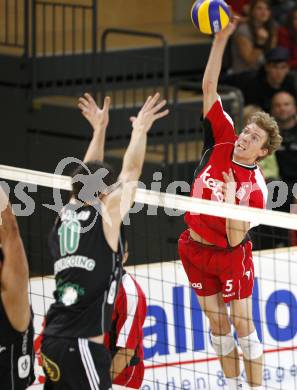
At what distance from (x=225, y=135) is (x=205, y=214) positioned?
741 millimetres

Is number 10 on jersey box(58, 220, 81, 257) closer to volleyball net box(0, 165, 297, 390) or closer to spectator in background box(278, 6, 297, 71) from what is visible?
volleyball net box(0, 165, 297, 390)

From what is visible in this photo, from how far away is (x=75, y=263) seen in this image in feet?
25.7

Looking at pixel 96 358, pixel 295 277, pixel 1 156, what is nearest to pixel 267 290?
pixel 295 277

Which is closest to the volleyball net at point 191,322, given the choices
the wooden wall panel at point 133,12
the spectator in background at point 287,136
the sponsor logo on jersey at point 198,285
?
the sponsor logo on jersey at point 198,285

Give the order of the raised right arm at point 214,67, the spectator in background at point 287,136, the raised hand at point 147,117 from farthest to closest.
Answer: the spectator in background at point 287,136
the raised right arm at point 214,67
the raised hand at point 147,117

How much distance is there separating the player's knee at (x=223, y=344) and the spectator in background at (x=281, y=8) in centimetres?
723

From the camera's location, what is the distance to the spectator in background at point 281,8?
16381 millimetres

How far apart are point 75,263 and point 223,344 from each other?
7.64 feet

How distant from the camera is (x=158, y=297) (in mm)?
10984

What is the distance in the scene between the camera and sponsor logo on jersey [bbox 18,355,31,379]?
310 inches

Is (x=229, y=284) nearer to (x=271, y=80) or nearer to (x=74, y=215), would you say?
(x=74, y=215)

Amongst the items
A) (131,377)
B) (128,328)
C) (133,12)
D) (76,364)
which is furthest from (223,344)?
(133,12)

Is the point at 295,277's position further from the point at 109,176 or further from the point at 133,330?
the point at 109,176

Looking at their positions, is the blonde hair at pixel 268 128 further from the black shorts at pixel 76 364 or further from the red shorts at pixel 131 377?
the black shorts at pixel 76 364
